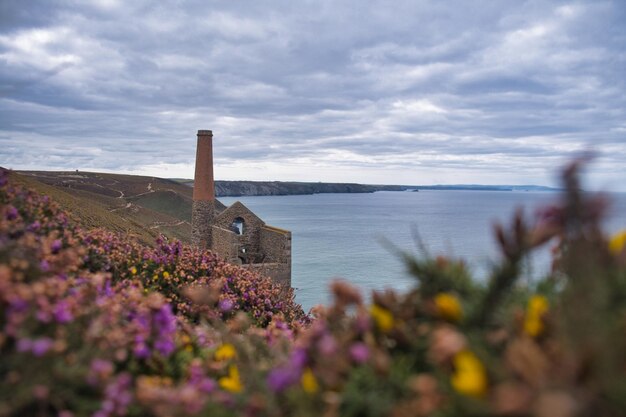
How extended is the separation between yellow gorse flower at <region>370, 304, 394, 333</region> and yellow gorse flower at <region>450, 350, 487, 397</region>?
67cm

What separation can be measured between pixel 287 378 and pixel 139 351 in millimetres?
A: 1143

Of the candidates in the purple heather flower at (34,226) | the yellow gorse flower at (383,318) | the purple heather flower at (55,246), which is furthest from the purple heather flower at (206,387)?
the purple heather flower at (34,226)

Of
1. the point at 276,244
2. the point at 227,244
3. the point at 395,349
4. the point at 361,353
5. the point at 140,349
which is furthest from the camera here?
the point at 227,244

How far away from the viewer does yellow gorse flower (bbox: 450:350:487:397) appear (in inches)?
66.3

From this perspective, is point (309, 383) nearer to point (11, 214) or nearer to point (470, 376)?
point (470, 376)

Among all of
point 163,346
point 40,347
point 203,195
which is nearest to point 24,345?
point 40,347

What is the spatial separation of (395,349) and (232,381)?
919 mm

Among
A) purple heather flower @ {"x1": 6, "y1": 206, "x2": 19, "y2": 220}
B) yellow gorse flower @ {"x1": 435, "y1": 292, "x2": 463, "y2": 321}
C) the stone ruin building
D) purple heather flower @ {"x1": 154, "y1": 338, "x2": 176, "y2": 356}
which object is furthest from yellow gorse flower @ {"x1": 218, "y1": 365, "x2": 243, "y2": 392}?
the stone ruin building

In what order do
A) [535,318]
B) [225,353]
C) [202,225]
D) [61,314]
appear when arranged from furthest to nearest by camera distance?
[202,225] → [225,353] → [61,314] → [535,318]

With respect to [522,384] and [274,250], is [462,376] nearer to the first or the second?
[522,384]

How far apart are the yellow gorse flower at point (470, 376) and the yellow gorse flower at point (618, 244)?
107 centimetres

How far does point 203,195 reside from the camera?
3325 cm

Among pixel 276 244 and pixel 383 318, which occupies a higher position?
pixel 383 318

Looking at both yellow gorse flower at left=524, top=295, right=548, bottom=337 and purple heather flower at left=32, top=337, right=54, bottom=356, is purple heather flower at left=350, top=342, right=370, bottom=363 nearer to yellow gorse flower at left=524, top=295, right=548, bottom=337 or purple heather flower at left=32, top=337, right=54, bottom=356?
yellow gorse flower at left=524, top=295, right=548, bottom=337
